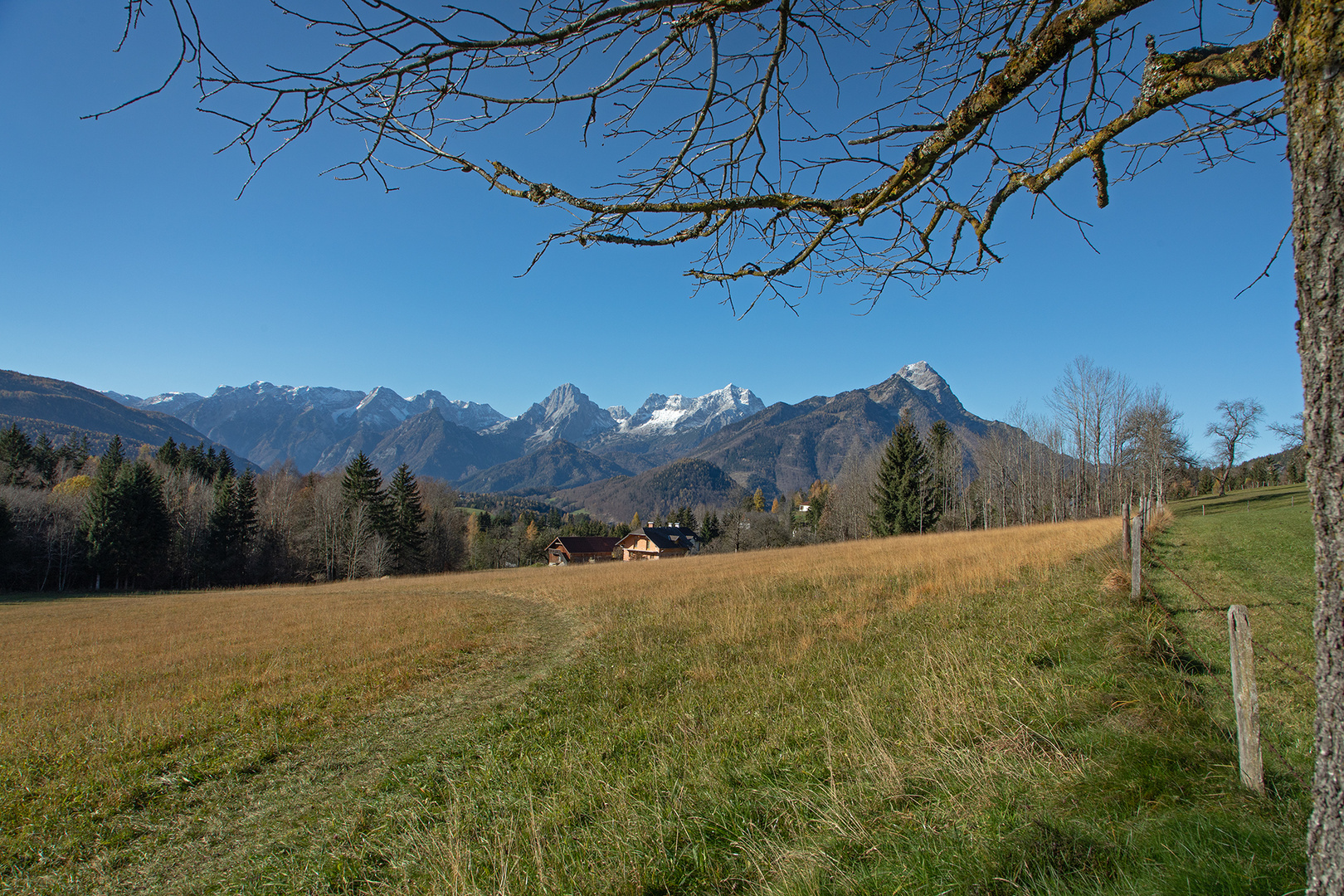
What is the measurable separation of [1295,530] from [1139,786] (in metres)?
21.5

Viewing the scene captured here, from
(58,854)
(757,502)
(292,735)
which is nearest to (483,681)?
(292,735)

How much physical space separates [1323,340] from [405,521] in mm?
59134

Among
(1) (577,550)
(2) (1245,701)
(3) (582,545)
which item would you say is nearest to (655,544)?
(3) (582,545)

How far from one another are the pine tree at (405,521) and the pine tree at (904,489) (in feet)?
144

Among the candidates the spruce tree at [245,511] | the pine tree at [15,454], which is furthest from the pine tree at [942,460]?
the pine tree at [15,454]

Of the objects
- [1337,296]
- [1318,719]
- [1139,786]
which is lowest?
[1139,786]

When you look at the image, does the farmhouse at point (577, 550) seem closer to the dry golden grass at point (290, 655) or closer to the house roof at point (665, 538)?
the house roof at point (665, 538)

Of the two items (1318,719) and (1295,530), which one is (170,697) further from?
(1295,530)

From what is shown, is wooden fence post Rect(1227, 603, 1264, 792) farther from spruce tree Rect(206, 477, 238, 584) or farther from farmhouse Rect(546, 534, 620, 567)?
farmhouse Rect(546, 534, 620, 567)

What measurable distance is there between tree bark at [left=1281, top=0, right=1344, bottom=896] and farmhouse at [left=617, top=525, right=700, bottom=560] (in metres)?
82.2

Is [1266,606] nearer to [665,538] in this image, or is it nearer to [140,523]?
[140,523]

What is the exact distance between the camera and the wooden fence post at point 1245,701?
2726mm

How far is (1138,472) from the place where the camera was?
47938mm

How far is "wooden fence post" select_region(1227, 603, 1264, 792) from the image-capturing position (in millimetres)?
2726
